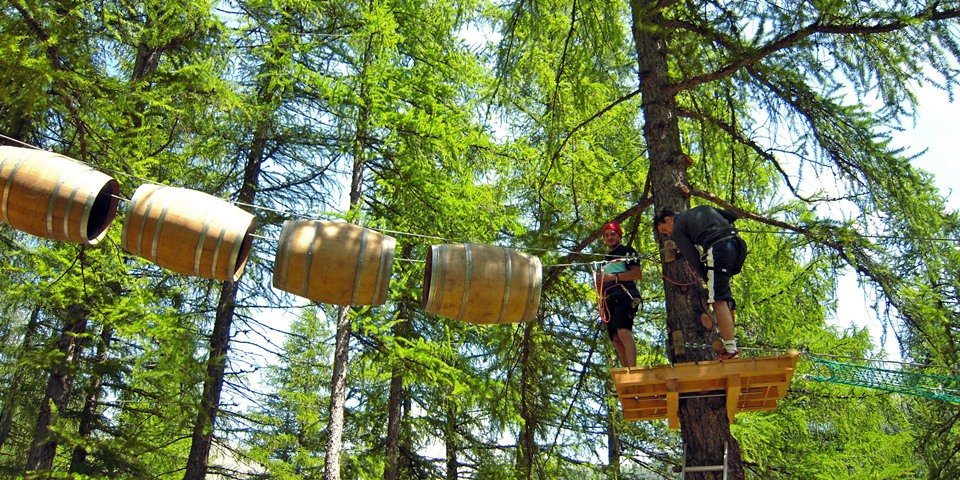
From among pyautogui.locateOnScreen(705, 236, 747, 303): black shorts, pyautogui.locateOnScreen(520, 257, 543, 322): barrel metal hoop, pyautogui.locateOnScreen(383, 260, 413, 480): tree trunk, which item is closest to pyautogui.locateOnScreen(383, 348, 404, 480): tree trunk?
pyautogui.locateOnScreen(383, 260, 413, 480): tree trunk

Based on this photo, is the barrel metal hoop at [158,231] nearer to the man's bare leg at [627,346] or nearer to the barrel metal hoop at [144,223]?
the barrel metal hoop at [144,223]

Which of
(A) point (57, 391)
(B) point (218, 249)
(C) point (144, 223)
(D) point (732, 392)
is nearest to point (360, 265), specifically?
(B) point (218, 249)

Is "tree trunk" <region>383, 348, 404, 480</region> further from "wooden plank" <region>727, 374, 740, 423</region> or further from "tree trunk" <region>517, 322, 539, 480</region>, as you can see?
"wooden plank" <region>727, 374, 740, 423</region>

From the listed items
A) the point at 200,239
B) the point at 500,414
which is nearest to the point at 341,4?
the point at 500,414

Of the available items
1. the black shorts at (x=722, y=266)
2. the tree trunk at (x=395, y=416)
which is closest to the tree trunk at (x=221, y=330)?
the tree trunk at (x=395, y=416)

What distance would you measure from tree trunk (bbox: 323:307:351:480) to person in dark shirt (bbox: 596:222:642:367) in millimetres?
4587

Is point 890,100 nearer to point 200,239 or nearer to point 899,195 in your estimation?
point 899,195

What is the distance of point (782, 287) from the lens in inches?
489

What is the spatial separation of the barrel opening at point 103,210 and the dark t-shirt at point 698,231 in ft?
13.1

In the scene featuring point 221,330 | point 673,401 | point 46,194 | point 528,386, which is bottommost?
point 673,401

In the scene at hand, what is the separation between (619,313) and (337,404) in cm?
520

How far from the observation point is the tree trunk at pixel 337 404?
10.1 metres

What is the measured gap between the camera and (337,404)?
1040 centimetres

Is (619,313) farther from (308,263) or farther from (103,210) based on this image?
(103,210)
